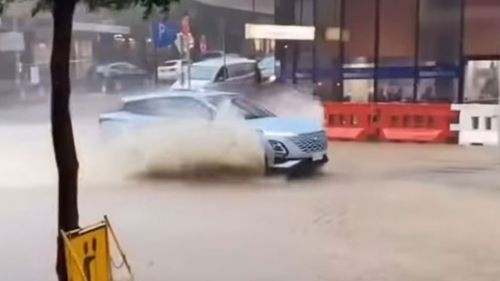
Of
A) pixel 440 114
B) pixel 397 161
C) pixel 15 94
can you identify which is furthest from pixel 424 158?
pixel 15 94

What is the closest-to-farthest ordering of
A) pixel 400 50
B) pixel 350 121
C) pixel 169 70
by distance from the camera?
pixel 350 121 → pixel 400 50 → pixel 169 70

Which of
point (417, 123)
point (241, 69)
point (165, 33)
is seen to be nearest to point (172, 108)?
point (417, 123)

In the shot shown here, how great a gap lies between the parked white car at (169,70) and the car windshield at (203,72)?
4.28m

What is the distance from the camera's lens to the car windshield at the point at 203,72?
37.2 metres

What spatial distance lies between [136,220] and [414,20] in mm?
19250

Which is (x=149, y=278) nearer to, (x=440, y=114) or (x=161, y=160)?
(x=161, y=160)

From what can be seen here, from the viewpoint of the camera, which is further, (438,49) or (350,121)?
(438,49)

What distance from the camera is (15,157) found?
2067 centimetres

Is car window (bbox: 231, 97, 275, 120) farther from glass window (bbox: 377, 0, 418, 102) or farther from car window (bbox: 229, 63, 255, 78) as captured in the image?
car window (bbox: 229, 63, 255, 78)

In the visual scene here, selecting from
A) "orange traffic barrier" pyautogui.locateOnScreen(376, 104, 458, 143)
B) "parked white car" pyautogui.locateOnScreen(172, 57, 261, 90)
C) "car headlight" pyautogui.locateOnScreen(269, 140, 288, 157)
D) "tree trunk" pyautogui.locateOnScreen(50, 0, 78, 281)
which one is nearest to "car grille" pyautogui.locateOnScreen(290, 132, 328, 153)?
"car headlight" pyautogui.locateOnScreen(269, 140, 288, 157)

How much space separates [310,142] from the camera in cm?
1736

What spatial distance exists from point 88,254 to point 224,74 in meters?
30.6

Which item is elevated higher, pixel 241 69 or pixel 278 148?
pixel 241 69

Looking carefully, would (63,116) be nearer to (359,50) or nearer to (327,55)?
(359,50)
